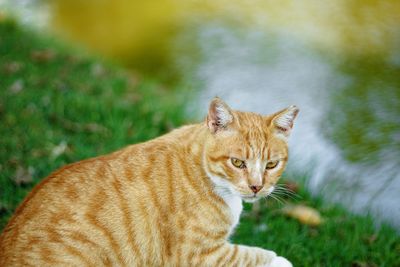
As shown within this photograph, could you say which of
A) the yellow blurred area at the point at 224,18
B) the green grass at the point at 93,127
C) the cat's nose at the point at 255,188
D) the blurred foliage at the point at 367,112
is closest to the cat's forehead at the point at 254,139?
the cat's nose at the point at 255,188

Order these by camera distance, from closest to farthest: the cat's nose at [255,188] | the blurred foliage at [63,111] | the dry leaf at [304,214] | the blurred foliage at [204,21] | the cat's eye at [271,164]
→ the cat's nose at [255,188]
the cat's eye at [271,164]
the dry leaf at [304,214]
the blurred foliage at [63,111]
the blurred foliage at [204,21]

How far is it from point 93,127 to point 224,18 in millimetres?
3858

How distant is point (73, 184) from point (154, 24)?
18.8 ft

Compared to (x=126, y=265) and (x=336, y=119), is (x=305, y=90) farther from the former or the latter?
(x=126, y=265)

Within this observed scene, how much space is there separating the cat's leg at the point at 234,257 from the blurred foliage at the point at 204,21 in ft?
13.9

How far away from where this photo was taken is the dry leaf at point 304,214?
3963mm

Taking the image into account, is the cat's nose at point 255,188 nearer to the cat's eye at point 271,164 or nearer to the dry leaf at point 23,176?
the cat's eye at point 271,164

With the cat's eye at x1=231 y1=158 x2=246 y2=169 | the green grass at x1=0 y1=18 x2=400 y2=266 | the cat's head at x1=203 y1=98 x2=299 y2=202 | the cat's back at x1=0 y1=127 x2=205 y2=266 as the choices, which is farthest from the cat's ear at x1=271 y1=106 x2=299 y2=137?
the green grass at x1=0 y1=18 x2=400 y2=266

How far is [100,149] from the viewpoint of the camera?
4.59m

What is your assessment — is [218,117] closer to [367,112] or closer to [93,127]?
[93,127]

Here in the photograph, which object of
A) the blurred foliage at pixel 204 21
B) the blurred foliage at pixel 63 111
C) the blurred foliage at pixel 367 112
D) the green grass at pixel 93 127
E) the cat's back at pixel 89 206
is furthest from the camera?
the blurred foliage at pixel 204 21

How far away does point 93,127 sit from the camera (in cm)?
491

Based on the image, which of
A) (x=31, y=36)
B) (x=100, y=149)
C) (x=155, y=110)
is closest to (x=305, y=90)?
(x=155, y=110)

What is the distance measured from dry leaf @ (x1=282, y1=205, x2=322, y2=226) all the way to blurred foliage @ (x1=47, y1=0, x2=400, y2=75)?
3289 mm
